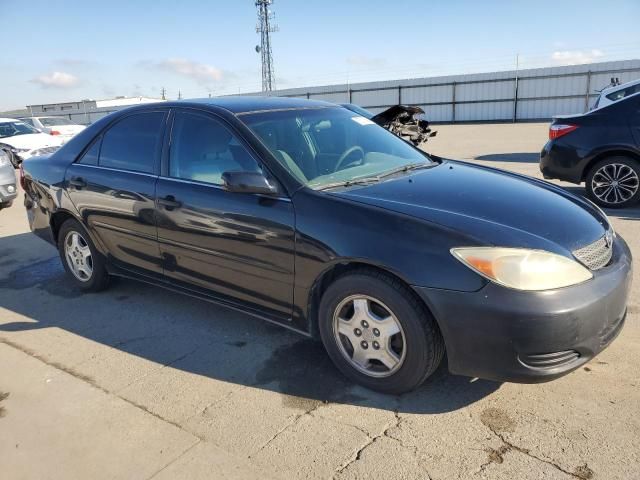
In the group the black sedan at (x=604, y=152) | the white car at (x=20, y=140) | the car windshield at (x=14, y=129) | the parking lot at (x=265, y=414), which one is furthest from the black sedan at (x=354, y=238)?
the car windshield at (x=14, y=129)

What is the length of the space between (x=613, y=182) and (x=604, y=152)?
41 centimetres

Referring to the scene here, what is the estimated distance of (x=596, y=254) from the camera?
264 centimetres

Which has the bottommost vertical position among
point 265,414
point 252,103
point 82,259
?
point 265,414

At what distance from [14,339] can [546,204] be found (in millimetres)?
3816

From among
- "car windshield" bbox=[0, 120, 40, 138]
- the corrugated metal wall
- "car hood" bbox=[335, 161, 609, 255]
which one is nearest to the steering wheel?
"car hood" bbox=[335, 161, 609, 255]

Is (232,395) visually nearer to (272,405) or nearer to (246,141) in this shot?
(272,405)

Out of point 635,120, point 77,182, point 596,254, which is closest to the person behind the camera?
point 596,254

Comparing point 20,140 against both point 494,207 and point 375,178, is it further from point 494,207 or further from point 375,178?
point 494,207

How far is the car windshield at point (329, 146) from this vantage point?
320cm

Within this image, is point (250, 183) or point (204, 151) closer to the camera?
point (250, 183)

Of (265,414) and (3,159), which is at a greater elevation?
(3,159)

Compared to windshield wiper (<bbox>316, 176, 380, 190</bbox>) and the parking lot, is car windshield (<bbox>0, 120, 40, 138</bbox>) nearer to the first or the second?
the parking lot

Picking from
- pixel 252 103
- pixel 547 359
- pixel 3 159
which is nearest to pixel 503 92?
pixel 3 159

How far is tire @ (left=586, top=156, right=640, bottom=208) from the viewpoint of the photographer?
21.4 ft
